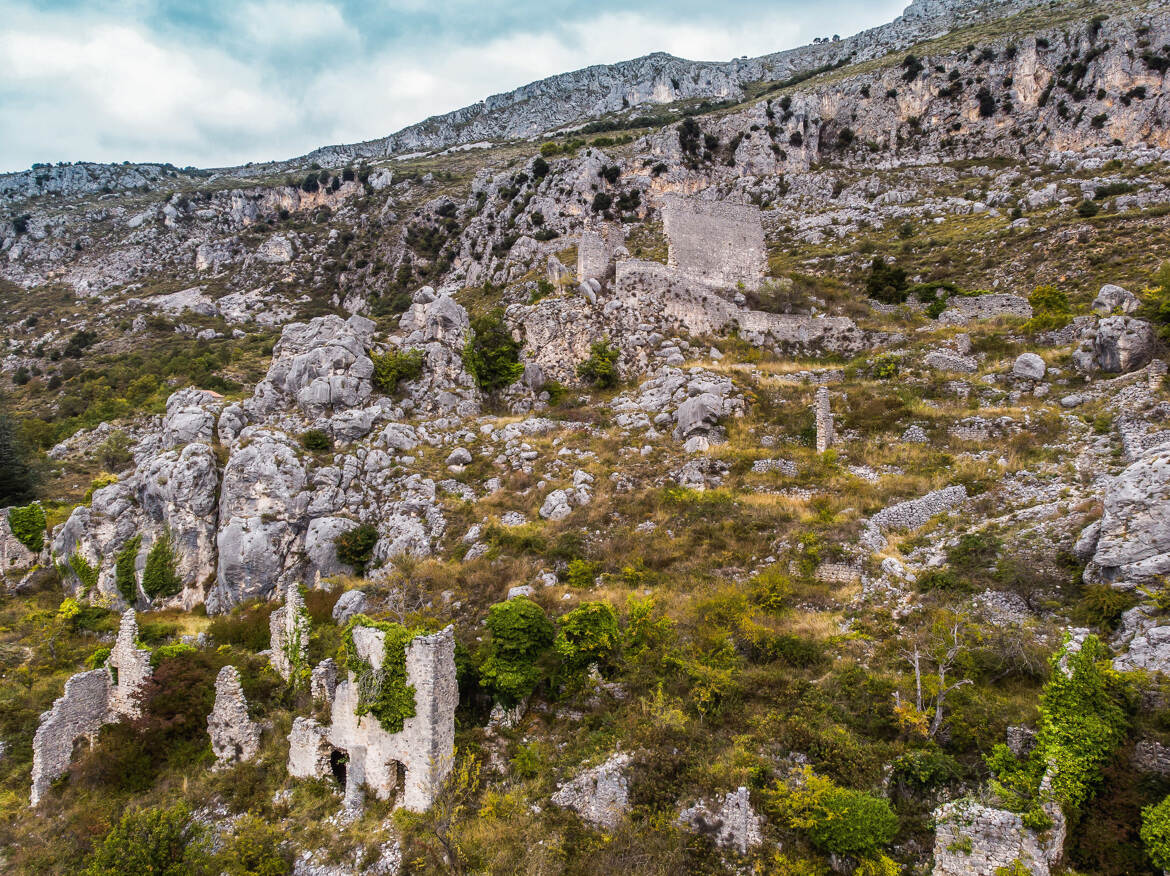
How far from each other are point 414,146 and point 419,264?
77.4 metres

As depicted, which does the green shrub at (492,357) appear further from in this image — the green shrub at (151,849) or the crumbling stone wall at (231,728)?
the green shrub at (151,849)

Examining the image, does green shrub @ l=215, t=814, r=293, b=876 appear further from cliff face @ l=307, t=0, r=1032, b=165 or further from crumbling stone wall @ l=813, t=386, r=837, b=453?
cliff face @ l=307, t=0, r=1032, b=165

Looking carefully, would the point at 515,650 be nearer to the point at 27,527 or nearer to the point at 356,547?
the point at 356,547

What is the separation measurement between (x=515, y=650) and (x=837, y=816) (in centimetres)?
656

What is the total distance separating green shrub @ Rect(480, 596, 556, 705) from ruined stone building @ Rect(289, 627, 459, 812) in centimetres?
101

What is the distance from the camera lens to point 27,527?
24906 millimetres

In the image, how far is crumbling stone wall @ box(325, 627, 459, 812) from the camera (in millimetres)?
9758

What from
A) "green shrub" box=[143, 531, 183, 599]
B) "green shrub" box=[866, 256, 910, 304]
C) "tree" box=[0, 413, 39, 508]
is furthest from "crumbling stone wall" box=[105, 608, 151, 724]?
"green shrub" box=[866, 256, 910, 304]

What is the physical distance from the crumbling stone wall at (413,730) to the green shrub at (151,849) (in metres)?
2.62

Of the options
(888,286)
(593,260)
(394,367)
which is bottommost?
(394,367)

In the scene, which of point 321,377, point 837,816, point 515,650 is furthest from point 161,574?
point 837,816

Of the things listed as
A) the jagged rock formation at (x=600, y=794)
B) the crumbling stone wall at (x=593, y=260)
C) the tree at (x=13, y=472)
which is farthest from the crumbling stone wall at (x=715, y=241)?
the tree at (x=13, y=472)

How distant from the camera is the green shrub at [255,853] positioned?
9172 millimetres

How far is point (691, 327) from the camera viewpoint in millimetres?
29047
